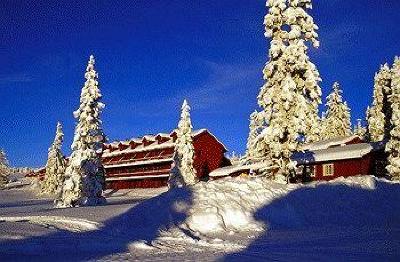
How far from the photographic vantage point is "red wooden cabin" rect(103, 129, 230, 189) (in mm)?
71250

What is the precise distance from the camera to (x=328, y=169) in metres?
46.4

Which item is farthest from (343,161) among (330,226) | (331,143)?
(330,226)

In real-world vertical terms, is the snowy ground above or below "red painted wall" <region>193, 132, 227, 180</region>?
below

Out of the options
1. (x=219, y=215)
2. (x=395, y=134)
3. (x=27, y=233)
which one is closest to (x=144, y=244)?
(x=27, y=233)

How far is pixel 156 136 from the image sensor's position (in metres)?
75.9

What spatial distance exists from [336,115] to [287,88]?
152 feet

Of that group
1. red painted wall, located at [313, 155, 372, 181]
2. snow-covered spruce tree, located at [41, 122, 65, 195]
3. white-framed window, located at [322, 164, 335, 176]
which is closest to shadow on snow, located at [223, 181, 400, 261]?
red painted wall, located at [313, 155, 372, 181]

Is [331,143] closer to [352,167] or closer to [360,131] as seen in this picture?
[352,167]

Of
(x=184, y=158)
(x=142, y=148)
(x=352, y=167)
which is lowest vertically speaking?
(x=352, y=167)

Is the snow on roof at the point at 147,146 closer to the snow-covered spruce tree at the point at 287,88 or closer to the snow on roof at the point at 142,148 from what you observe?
the snow on roof at the point at 142,148

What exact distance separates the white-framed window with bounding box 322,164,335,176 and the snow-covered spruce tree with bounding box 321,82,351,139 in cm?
2746

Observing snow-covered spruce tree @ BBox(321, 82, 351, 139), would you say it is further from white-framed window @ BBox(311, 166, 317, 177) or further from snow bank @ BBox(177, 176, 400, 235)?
snow bank @ BBox(177, 176, 400, 235)

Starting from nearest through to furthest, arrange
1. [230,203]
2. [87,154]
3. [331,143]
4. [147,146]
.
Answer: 1. [230,203]
2. [87,154]
3. [331,143]
4. [147,146]

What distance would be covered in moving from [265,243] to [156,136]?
6339cm
